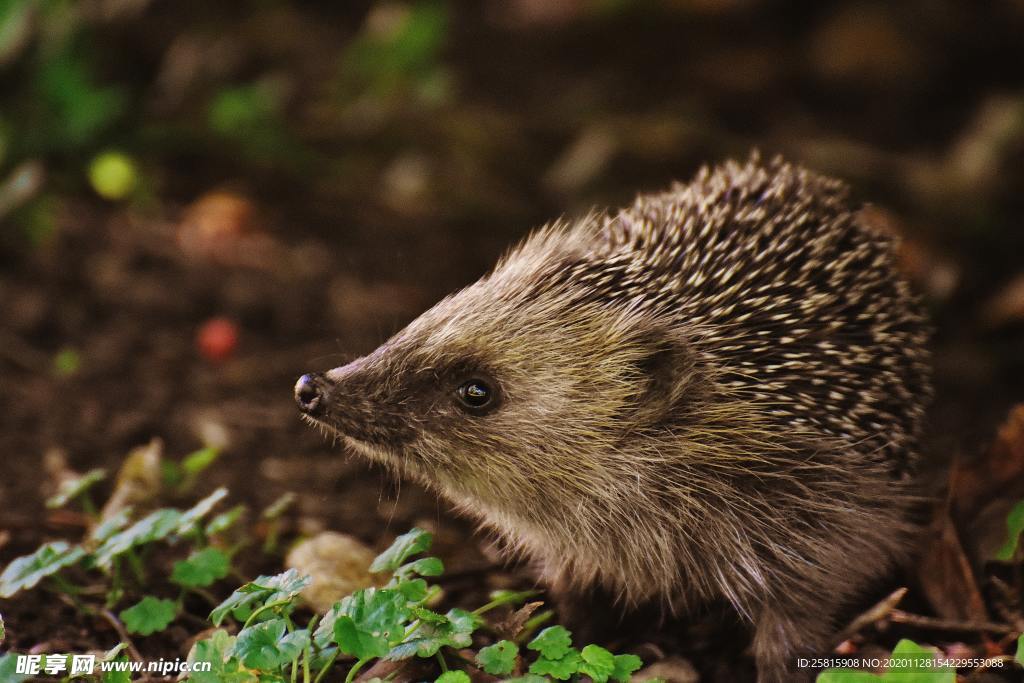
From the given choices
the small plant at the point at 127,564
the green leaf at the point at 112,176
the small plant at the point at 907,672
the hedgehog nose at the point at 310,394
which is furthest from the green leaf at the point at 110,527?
the green leaf at the point at 112,176

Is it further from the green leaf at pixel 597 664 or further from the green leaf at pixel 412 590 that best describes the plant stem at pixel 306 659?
the green leaf at pixel 597 664

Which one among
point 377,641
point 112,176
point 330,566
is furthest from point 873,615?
point 112,176

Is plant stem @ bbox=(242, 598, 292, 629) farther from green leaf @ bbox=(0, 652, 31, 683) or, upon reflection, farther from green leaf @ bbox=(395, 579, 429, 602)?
green leaf @ bbox=(0, 652, 31, 683)

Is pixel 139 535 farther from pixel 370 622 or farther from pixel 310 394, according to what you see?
pixel 370 622

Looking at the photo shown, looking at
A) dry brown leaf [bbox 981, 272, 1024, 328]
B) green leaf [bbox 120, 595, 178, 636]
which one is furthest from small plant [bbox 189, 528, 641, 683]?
dry brown leaf [bbox 981, 272, 1024, 328]

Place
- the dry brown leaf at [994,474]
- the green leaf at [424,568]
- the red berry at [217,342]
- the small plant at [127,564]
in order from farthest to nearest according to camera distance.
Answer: the red berry at [217,342] → the dry brown leaf at [994,474] → the small plant at [127,564] → the green leaf at [424,568]
